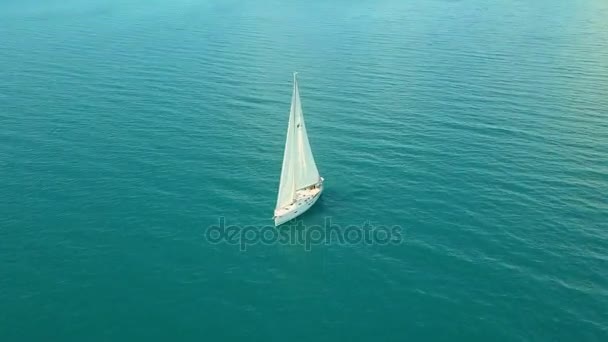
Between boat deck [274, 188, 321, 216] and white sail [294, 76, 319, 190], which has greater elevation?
white sail [294, 76, 319, 190]

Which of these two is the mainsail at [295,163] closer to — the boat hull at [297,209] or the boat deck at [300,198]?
the boat deck at [300,198]

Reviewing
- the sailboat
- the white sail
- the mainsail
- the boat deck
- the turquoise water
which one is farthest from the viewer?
the white sail

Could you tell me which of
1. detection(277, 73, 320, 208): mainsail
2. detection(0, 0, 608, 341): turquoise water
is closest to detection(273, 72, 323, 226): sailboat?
detection(277, 73, 320, 208): mainsail

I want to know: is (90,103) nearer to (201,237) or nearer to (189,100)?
(189,100)

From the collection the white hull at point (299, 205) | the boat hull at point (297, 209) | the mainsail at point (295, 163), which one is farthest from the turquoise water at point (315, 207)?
the mainsail at point (295, 163)

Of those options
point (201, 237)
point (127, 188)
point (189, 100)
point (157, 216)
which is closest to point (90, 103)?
point (189, 100)

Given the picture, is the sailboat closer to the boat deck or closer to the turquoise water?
the boat deck

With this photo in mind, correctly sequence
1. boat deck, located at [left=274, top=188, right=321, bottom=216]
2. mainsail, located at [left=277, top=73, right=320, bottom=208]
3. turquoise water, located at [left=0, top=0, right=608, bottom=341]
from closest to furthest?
turquoise water, located at [left=0, top=0, right=608, bottom=341] < mainsail, located at [left=277, top=73, right=320, bottom=208] < boat deck, located at [left=274, top=188, right=321, bottom=216]

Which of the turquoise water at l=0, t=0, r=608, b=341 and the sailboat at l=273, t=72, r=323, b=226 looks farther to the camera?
the sailboat at l=273, t=72, r=323, b=226
